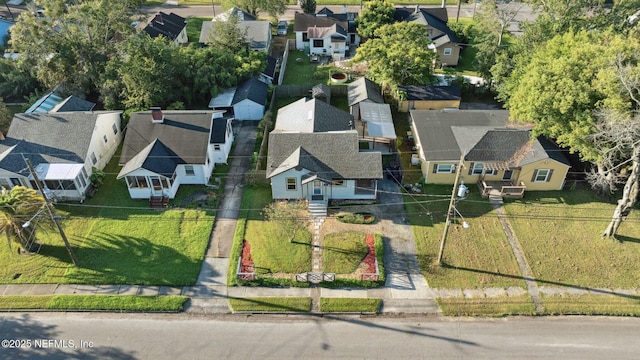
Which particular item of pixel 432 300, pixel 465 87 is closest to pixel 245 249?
pixel 432 300

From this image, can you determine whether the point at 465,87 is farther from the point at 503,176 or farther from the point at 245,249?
the point at 245,249

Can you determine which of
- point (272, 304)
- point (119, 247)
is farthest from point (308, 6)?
point (272, 304)

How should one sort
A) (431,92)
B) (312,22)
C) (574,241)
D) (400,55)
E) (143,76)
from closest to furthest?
(574,241), (143,76), (400,55), (431,92), (312,22)

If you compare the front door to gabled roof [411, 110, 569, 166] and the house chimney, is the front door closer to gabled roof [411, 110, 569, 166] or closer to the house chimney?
gabled roof [411, 110, 569, 166]

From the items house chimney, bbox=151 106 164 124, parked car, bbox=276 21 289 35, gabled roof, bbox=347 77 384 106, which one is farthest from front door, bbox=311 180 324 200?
parked car, bbox=276 21 289 35

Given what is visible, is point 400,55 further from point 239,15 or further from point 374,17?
point 239,15

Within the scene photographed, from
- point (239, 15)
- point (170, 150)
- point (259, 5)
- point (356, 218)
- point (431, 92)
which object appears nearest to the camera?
point (356, 218)

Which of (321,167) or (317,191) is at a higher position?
(321,167)
